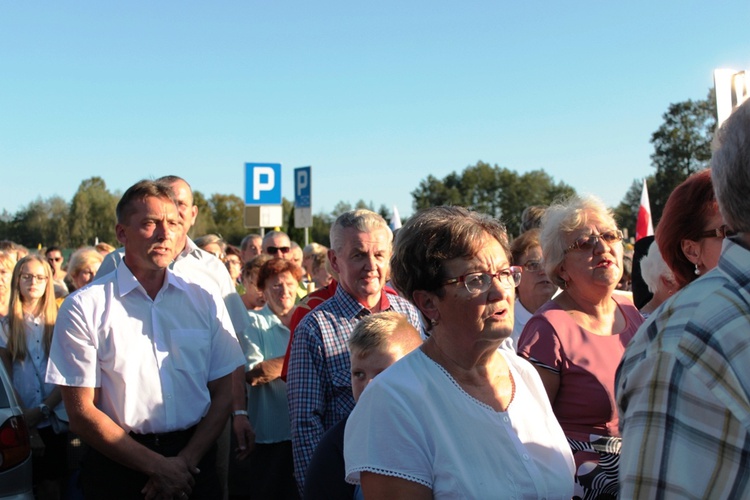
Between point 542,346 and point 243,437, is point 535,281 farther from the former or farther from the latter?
point 243,437

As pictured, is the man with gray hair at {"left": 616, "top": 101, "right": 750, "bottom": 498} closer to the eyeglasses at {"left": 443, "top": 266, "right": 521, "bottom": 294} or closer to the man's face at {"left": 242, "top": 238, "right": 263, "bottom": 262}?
the eyeglasses at {"left": 443, "top": 266, "right": 521, "bottom": 294}

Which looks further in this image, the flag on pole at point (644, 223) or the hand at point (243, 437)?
the flag on pole at point (644, 223)

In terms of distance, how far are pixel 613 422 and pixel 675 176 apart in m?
57.8

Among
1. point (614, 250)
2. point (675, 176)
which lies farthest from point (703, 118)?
point (614, 250)

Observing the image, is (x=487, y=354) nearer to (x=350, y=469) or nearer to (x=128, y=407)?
(x=350, y=469)

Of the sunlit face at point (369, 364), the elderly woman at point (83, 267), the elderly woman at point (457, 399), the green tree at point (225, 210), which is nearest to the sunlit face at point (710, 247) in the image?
the elderly woman at point (457, 399)

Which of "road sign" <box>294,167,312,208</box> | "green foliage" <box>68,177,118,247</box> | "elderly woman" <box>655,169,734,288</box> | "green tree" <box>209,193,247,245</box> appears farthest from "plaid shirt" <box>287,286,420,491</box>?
"green tree" <box>209,193,247,245</box>

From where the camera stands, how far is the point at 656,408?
55.8 inches

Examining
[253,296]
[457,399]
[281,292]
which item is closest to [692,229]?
[457,399]

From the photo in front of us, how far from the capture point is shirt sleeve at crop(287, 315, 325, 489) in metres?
3.44

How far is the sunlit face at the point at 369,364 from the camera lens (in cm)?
293

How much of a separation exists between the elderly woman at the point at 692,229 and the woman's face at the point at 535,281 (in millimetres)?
2159

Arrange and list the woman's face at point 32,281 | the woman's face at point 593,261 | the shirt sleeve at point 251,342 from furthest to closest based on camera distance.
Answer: the woman's face at point 32,281 → the shirt sleeve at point 251,342 → the woman's face at point 593,261

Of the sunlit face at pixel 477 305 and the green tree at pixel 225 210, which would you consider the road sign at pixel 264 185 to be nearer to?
the sunlit face at pixel 477 305
